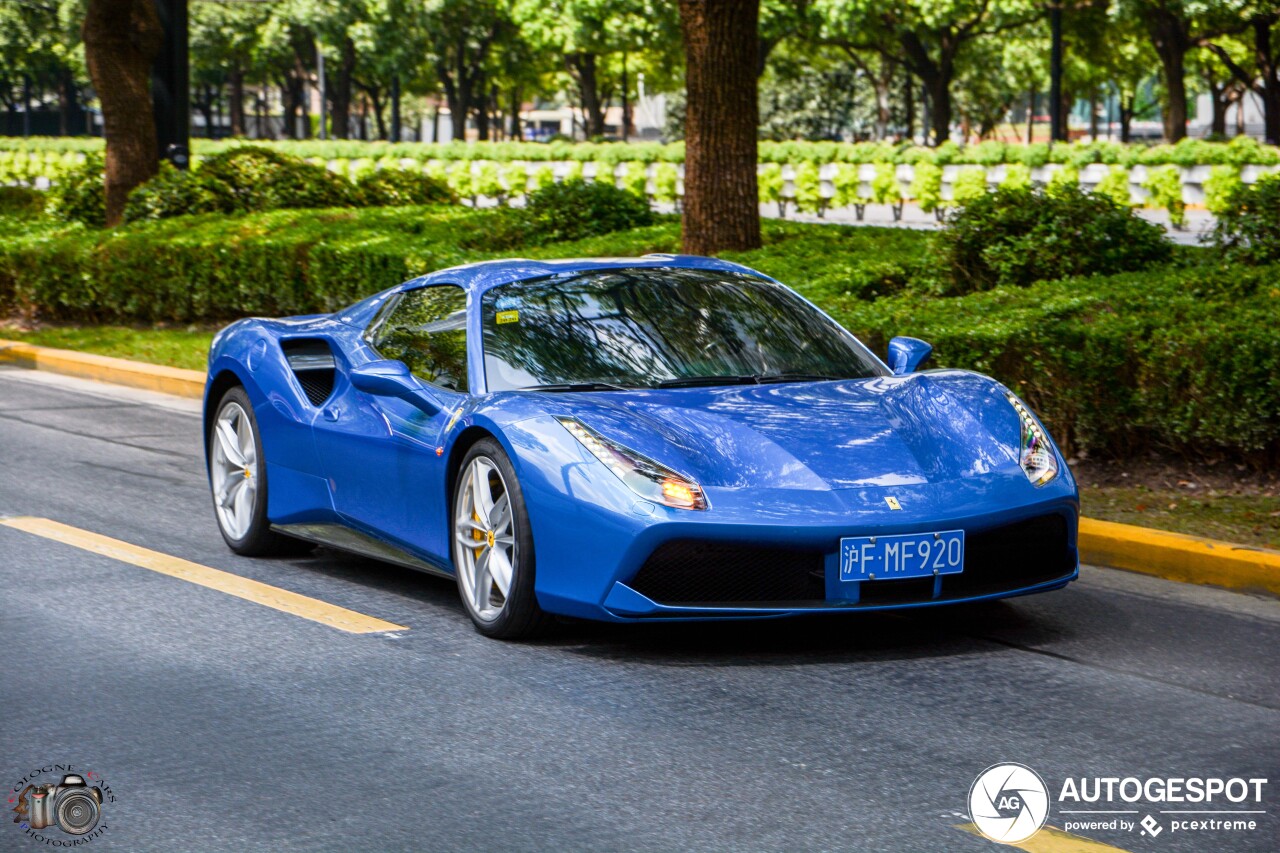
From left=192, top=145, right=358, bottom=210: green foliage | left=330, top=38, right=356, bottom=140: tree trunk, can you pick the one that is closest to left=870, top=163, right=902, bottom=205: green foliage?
left=192, top=145, right=358, bottom=210: green foliage

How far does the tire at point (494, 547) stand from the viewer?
5.69 meters

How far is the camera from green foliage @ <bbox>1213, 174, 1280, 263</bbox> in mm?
10492

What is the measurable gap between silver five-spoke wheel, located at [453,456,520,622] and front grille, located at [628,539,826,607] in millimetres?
589

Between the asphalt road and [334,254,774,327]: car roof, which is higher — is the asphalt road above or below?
below

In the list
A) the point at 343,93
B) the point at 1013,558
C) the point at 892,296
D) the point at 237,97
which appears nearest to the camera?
the point at 1013,558

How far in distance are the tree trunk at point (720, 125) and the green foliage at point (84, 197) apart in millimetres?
9645

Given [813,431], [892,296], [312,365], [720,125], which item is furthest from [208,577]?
[720,125]

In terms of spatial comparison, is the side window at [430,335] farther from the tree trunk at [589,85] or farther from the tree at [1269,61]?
the tree trunk at [589,85]

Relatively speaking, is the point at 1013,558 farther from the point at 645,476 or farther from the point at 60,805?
the point at 60,805

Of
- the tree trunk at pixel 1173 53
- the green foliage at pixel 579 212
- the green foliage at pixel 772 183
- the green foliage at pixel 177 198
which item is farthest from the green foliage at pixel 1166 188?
the green foliage at pixel 177 198

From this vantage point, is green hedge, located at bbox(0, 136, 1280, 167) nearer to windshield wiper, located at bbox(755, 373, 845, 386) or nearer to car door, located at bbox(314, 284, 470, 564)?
windshield wiper, located at bbox(755, 373, 845, 386)

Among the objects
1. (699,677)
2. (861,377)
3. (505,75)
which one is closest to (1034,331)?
(861,377)

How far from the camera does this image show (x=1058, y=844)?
155 inches

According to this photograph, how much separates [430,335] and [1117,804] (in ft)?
11.3
